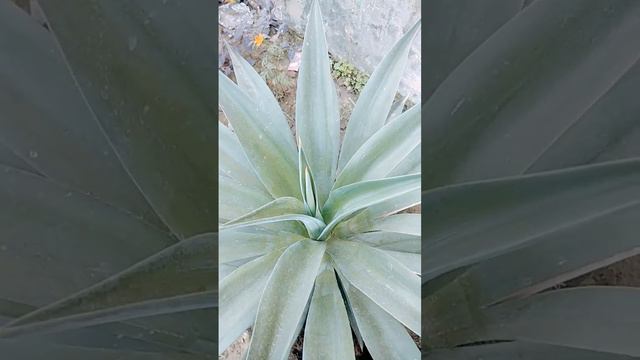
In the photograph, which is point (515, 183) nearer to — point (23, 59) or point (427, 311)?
point (427, 311)

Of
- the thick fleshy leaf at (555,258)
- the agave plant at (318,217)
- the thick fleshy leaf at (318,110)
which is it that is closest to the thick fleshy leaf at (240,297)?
the agave plant at (318,217)

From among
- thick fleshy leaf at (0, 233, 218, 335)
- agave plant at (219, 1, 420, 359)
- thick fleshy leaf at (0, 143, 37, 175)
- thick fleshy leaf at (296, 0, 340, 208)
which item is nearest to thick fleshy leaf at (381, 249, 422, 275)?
agave plant at (219, 1, 420, 359)

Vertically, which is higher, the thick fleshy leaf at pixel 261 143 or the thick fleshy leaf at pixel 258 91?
the thick fleshy leaf at pixel 258 91

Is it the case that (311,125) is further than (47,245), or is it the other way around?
(311,125)

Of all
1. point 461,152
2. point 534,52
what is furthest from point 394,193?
point 534,52

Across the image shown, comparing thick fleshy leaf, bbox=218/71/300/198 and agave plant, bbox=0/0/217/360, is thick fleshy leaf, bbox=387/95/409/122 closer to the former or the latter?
thick fleshy leaf, bbox=218/71/300/198

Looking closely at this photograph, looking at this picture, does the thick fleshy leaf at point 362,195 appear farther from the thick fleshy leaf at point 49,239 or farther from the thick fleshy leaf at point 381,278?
the thick fleshy leaf at point 49,239
